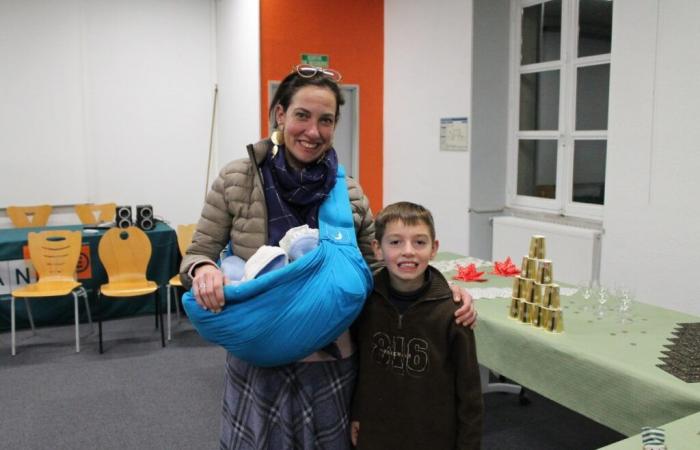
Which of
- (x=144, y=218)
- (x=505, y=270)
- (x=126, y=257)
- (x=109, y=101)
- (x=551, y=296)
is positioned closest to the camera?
(x=551, y=296)

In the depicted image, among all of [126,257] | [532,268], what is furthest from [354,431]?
[126,257]

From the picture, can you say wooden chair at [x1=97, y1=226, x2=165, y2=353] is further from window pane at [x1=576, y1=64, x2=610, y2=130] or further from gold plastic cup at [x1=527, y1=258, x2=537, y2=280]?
window pane at [x1=576, y1=64, x2=610, y2=130]

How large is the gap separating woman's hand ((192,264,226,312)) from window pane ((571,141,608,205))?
348cm

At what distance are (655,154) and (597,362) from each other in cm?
188

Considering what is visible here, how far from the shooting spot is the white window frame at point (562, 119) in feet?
13.9

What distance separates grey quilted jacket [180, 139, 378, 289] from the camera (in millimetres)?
1425

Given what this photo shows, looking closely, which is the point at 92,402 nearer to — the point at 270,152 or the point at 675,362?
the point at 270,152

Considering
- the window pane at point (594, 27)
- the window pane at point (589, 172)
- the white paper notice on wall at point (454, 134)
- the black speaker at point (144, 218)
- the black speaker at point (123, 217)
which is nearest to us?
the window pane at point (594, 27)

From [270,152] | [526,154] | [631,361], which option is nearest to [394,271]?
[270,152]

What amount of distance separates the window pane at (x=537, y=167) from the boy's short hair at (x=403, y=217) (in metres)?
3.31

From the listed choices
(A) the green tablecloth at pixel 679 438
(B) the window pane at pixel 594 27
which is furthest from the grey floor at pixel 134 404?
(B) the window pane at pixel 594 27

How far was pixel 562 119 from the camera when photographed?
441cm

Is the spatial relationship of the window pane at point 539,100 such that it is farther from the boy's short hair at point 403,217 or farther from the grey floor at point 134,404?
the boy's short hair at point 403,217

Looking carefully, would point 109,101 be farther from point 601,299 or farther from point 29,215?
point 601,299
